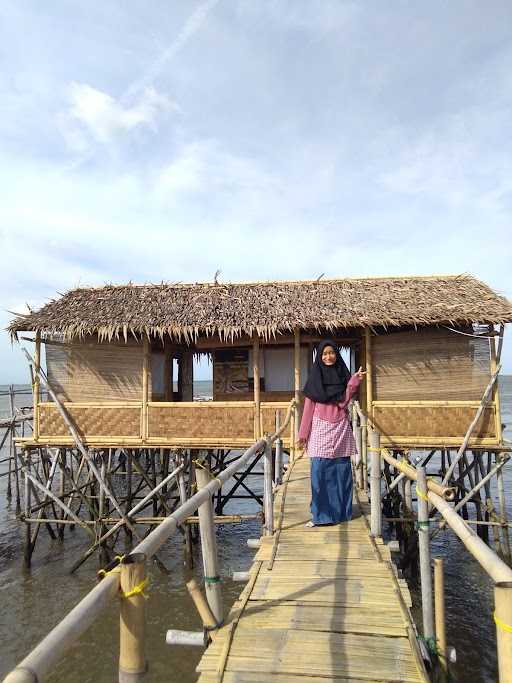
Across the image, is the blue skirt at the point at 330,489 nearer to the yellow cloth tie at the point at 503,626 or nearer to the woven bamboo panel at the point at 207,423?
the yellow cloth tie at the point at 503,626

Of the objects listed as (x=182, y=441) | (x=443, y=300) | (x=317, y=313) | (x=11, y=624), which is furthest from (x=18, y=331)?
(x=443, y=300)

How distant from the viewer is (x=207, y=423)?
9.38m

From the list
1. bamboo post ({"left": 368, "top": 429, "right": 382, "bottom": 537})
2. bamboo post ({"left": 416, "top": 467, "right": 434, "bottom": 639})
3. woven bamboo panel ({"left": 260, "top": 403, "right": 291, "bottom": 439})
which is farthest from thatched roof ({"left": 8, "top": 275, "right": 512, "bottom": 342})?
bamboo post ({"left": 416, "top": 467, "right": 434, "bottom": 639})

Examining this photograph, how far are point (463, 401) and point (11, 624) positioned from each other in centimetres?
874

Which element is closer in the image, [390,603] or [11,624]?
[390,603]

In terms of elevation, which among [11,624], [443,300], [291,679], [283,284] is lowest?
[11,624]

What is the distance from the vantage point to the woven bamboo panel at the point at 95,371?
32.6ft

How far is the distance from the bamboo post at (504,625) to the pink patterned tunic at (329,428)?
3.56m

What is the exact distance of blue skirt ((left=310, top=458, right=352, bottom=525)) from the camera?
504 cm

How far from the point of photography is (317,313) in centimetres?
963

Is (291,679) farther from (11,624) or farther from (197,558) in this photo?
(197,558)

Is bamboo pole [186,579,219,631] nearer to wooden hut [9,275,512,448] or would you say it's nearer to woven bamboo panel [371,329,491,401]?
wooden hut [9,275,512,448]

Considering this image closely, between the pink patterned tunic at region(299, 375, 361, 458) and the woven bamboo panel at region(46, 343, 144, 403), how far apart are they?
546 cm

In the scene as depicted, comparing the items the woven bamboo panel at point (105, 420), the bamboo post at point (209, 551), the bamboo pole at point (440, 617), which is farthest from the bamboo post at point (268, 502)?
the woven bamboo panel at point (105, 420)
